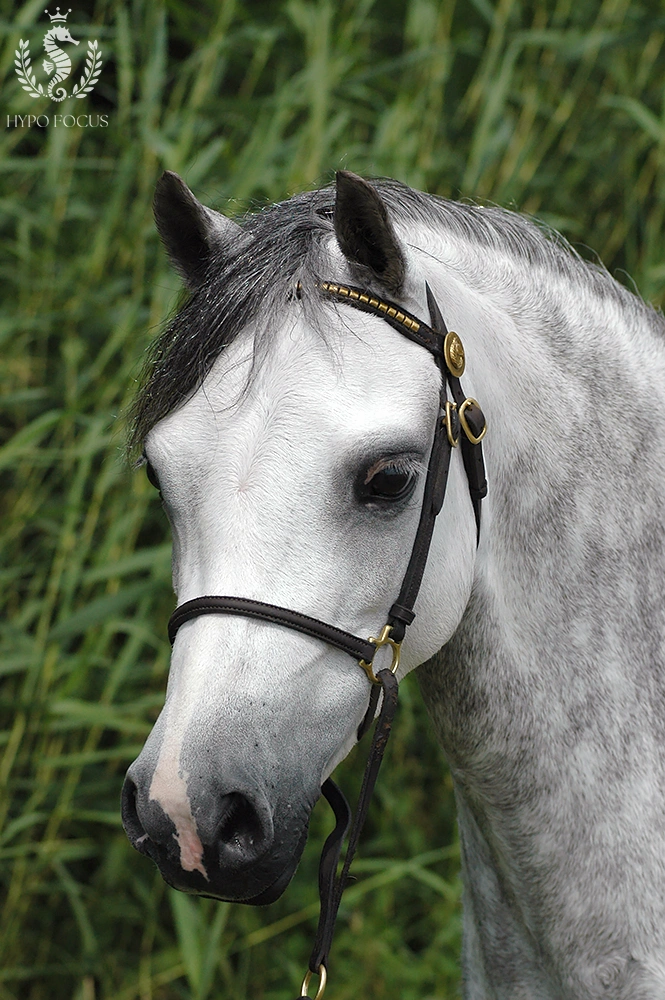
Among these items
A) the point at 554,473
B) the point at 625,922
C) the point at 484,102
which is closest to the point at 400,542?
the point at 554,473

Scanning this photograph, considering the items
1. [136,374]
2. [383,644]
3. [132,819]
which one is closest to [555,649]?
[383,644]

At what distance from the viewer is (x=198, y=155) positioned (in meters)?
3.34

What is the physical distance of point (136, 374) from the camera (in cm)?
308

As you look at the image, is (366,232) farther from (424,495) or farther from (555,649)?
(555,649)

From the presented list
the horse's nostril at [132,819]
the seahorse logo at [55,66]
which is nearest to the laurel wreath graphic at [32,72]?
the seahorse logo at [55,66]

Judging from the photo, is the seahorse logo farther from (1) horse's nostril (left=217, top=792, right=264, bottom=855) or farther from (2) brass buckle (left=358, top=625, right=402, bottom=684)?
(1) horse's nostril (left=217, top=792, right=264, bottom=855)

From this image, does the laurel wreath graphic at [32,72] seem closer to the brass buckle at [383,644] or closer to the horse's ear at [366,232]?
the horse's ear at [366,232]

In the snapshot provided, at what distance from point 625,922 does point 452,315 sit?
3.33ft

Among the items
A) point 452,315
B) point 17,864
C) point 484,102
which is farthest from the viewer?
point 484,102

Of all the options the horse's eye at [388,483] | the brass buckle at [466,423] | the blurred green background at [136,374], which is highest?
the brass buckle at [466,423]

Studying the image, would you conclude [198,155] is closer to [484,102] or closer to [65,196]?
[65,196]

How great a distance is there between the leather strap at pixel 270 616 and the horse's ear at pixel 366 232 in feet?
1.72

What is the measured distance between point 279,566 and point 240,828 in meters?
→ 0.34

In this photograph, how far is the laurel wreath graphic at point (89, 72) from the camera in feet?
10.7
